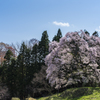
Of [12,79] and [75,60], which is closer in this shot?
[75,60]

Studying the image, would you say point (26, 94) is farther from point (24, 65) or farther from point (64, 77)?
point (64, 77)

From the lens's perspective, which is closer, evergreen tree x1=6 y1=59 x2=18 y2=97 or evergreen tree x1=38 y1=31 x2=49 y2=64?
evergreen tree x1=6 y1=59 x2=18 y2=97

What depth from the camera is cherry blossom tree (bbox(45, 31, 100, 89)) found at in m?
11.5

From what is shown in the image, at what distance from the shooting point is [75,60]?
38.3ft

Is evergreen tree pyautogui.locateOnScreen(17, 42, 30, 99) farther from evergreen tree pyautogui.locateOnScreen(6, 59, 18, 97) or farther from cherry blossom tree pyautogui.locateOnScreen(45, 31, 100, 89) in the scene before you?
cherry blossom tree pyautogui.locateOnScreen(45, 31, 100, 89)

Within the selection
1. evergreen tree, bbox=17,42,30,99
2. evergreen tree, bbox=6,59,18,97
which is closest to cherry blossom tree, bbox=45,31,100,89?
evergreen tree, bbox=17,42,30,99

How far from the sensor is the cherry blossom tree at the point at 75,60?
37.6 ft

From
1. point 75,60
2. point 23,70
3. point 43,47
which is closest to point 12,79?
point 23,70

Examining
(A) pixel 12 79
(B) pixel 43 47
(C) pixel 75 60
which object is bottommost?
(A) pixel 12 79

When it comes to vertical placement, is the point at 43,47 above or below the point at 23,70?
above

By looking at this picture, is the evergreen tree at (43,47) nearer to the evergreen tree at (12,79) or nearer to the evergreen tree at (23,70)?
Answer: the evergreen tree at (23,70)

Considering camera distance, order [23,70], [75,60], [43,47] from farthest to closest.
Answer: [43,47]
[23,70]
[75,60]

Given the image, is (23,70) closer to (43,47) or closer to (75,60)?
(43,47)

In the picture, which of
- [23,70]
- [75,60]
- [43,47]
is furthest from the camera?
[43,47]
